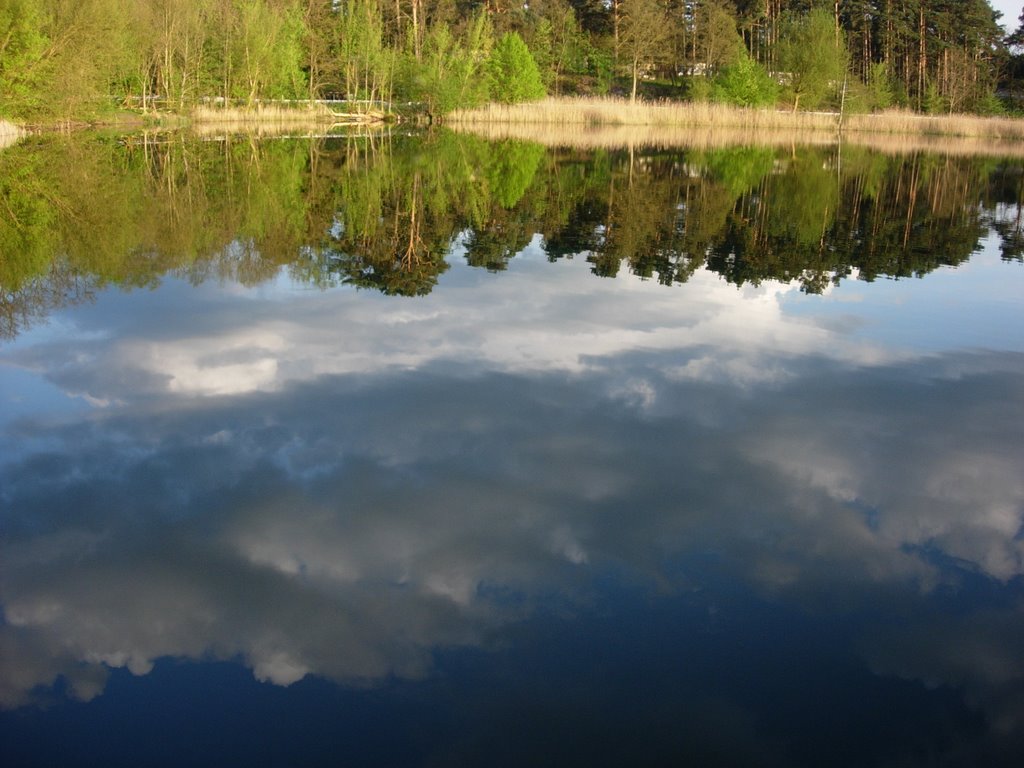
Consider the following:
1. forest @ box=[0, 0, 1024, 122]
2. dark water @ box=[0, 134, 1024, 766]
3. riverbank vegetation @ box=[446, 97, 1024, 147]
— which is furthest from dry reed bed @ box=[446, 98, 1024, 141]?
dark water @ box=[0, 134, 1024, 766]

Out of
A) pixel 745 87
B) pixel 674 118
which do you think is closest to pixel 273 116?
pixel 674 118

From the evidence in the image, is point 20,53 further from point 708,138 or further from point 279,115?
point 708,138

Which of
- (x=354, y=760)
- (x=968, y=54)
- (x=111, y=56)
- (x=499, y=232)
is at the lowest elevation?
(x=354, y=760)

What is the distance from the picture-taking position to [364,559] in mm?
3764

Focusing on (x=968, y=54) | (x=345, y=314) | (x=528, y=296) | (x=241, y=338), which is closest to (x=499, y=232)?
(x=528, y=296)

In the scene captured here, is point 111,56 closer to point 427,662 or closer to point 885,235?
point 885,235

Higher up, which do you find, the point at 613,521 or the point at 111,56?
the point at 111,56

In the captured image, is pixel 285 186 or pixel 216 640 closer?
→ pixel 216 640

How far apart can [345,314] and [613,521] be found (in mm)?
4272

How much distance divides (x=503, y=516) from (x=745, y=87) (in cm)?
5014

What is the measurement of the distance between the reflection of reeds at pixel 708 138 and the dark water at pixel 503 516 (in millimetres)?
22910

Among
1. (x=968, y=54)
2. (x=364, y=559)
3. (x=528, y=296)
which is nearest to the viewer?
(x=364, y=559)

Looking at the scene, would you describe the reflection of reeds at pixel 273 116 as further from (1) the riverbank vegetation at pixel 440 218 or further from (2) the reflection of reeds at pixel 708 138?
(1) the riverbank vegetation at pixel 440 218

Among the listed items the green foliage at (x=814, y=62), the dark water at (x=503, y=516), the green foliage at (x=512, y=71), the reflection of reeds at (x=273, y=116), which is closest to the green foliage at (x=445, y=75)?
the green foliage at (x=512, y=71)
